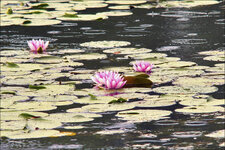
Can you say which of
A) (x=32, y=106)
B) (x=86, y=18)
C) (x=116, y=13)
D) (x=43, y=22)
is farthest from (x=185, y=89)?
(x=116, y=13)

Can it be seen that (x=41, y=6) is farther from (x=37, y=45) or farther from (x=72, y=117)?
(x=72, y=117)

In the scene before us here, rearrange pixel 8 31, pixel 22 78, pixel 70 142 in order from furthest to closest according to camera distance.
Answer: pixel 8 31
pixel 22 78
pixel 70 142

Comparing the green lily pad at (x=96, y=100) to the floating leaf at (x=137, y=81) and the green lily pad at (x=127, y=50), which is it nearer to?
the floating leaf at (x=137, y=81)

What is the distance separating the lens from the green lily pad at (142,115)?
399 cm

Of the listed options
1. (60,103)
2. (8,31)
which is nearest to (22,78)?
(60,103)

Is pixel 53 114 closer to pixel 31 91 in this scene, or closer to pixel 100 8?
pixel 31 91

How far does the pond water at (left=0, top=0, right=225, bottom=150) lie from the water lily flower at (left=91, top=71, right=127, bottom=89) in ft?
0.36

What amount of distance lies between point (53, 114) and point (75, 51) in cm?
241

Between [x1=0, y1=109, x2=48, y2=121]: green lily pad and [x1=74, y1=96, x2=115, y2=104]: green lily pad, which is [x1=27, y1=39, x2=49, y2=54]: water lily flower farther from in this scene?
[x1=0, y1=109, x2=48, y2=121]: green lily pad

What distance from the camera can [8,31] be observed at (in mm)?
8000

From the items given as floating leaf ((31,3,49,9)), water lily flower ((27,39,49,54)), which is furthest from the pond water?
floating leaf ((31,3,49,9))

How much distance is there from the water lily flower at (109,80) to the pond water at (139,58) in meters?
0.11

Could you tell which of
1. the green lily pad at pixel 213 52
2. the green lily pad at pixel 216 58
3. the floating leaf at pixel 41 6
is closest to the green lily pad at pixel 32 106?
the green lily pad at pixel 216 58

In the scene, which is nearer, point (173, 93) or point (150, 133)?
point (150, 133)
